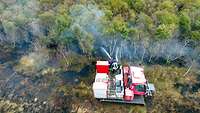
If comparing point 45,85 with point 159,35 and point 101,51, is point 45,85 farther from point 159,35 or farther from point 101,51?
point 159,35

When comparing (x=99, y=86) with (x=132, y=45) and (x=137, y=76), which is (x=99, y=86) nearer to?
(x=137, y=76)

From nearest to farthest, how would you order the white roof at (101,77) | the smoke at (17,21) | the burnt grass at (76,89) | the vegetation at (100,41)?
the burnt grass at (76,89)
the white roof at (101,77)
the vegetation at (100,41)
the smoke at (17,21)

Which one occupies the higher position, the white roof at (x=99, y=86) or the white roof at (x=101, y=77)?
the white roof at (x=101, y=77)

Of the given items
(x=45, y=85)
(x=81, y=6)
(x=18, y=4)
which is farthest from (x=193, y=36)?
(x=18, y=4)

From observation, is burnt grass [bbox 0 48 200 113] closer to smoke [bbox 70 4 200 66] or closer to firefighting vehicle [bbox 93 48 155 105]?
firefighting vehicle [bbox 93 48 155 105]

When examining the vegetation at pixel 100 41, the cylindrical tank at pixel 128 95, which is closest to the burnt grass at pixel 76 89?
the vegetation at pixel 100 41

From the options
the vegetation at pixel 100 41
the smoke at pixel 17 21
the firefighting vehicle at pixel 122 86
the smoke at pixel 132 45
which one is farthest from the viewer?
the smoke at pixel 17 21

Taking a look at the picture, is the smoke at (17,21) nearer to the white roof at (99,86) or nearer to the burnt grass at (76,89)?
the burnt grass at (76,89)

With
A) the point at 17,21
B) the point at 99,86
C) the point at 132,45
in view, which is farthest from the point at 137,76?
the point at 17,21
